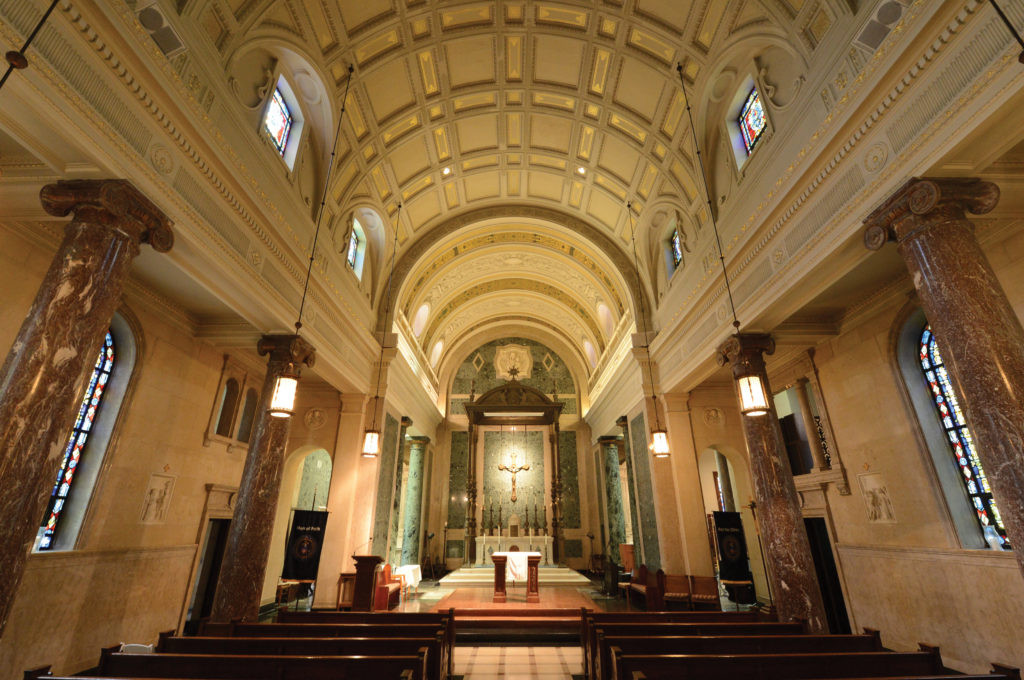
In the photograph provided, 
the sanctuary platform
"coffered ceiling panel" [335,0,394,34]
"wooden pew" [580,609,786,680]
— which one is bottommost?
the sanctuary platform

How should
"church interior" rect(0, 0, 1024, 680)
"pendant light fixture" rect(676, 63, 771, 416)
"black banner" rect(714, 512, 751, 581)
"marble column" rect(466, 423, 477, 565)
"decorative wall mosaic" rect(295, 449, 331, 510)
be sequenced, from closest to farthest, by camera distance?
A: "church interior" rect(0, 0, 1024, 680) → "pendant light fixture" rect(676, 63, 771, 416) → "black banner" rect(714, 512, 751, 581) → "decorative wall mosaic" rect(295, 449, 331, 510) → "marble column" rect(466, 423, 477, 565)

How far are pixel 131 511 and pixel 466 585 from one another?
929cm

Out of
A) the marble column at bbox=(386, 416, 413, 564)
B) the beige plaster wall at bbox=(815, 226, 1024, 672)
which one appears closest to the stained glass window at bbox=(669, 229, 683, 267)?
the beige plaster wall at bbox=(815, 226, 1024, 672)

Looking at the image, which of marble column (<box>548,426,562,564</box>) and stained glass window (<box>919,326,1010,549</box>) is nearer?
stained glass window (<box>919,326,1010,549</box>)

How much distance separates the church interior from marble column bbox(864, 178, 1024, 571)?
3 cm

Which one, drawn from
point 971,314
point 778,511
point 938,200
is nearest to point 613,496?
point 778,511

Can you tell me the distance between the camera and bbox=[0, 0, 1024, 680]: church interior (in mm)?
4043

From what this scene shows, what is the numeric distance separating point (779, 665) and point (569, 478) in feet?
52.8

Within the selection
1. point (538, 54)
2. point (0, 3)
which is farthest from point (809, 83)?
point (0, 3)

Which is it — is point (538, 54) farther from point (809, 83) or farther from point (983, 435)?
point (983, 435)

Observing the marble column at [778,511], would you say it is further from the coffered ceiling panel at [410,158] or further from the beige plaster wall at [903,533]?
the coffered ceiling panel at [410,158]

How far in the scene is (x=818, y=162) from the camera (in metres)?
5.68

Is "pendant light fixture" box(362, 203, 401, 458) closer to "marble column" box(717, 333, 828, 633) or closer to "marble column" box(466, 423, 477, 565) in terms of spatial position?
"marble column" box(717, 333, 828, 633)

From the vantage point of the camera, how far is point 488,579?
14336 millimetres
